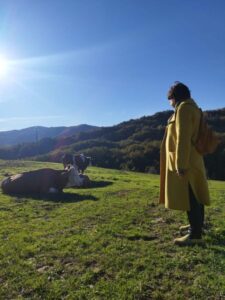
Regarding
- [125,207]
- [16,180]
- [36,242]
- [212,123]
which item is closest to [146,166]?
[212,123]

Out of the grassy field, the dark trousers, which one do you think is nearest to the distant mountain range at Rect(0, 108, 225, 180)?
the grassy field

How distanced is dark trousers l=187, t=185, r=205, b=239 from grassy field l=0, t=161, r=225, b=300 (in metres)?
0.30

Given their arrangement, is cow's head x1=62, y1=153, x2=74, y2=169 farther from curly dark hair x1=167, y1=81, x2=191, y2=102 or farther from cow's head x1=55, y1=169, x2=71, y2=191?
curly dark hair x1=167, y1=81, x2=191, y2=102

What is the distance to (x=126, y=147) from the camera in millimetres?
74750

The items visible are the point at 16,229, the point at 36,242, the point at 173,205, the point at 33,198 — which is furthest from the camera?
the point at 33,198

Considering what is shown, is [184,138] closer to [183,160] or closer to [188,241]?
[183,160]

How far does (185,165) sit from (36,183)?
11.5 metres

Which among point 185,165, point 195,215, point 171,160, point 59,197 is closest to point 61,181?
point 59,197

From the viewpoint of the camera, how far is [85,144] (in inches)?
3374

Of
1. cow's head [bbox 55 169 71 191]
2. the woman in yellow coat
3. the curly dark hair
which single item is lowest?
cow's head [bbox 55 169 71 191]

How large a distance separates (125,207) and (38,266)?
5.63 meters

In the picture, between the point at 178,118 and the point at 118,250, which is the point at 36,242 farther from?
the point at 178,118

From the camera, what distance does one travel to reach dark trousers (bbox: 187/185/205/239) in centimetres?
755

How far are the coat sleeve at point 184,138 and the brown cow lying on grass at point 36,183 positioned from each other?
35.7 ft
